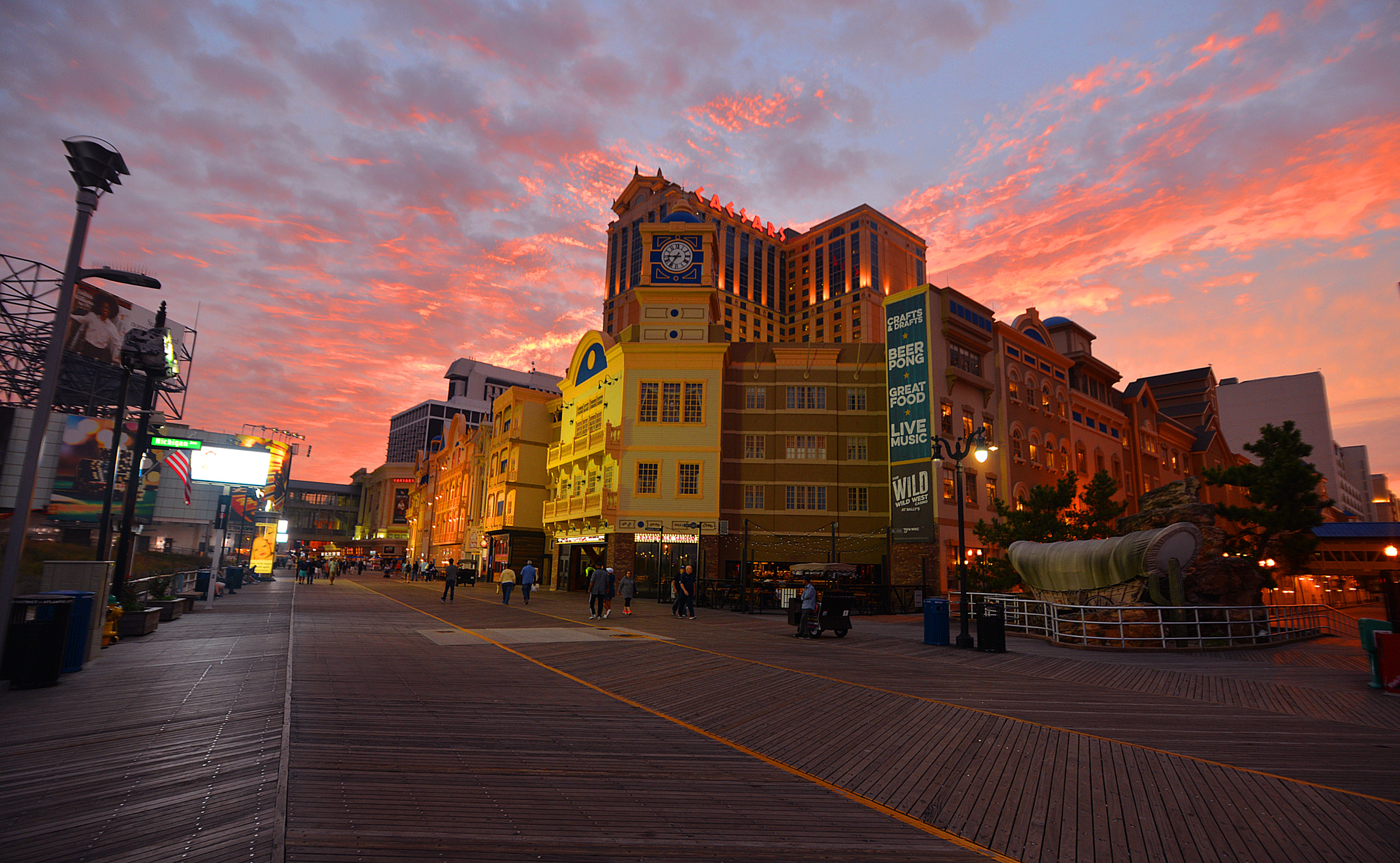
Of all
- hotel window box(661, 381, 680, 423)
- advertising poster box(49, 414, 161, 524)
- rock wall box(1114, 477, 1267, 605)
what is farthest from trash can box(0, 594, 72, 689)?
advertising poster box(49, 414, 161, 524)

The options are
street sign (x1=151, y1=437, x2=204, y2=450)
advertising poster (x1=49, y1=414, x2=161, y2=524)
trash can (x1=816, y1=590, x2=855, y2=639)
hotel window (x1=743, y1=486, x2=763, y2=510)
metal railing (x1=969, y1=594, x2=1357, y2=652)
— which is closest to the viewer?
metal railing (x1=969, y1=594, x2=1357, y2=652)

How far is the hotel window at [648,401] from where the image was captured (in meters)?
39.7

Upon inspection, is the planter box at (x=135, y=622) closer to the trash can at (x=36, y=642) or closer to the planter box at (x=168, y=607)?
the planter box at (x=168, y=607)

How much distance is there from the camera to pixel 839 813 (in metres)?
5.43

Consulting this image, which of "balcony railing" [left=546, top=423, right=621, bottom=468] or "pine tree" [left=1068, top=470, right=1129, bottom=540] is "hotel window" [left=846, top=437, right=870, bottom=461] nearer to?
"pine tree" [left=1068, top=470, right=1129, bottom=540]

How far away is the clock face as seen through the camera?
134ft

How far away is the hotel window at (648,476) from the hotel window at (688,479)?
3.93 feet

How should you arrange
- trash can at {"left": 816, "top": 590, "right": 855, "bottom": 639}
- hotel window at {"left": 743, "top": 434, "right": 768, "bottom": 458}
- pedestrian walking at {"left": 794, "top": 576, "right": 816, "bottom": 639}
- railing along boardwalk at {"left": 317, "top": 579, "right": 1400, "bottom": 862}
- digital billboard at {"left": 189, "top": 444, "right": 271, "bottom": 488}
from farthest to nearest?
digital billboard at {"left": 189, "top": 444, "right": 271, "bottom": 488}
hotel window at {"left": 743, "top": 434, "right": 768, "bottom": 458}
trash can at {"left": 816, "top": 590, "right": 855, "bottom": 639}
pedestrian walking at {"left": 794, "top": 576, "right": 816, "bottom": 639}
railing along boardwalk at {"left": 317, "top": 579, "right": 1400, "bottom": 862}

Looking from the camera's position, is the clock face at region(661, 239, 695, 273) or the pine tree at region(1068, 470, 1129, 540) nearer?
the pine tree at region(1068, 470, 1129, 540)

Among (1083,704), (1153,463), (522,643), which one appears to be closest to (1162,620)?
(1083,704)

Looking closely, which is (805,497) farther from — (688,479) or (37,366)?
(37,366)

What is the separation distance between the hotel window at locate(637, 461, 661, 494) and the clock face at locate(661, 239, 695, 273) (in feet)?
38.8

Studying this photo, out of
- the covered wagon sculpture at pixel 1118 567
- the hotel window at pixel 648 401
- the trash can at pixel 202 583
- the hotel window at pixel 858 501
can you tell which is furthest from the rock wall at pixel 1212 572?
the trash can at pixel 202 583

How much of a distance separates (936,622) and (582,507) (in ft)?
94.5
